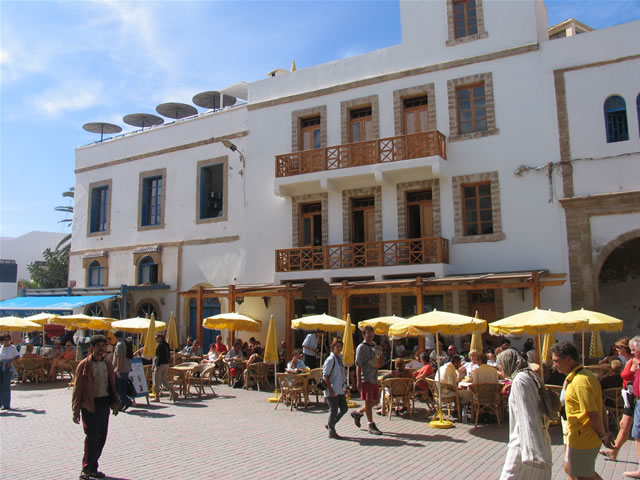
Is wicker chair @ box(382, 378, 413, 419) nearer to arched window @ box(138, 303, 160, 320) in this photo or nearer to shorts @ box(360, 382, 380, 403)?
shorts @ box(360, 382, 380, 403)

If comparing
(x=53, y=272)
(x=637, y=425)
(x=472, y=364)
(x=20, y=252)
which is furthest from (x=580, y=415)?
(x=20, y=252)

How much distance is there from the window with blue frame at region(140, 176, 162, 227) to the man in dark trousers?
17.4 metres

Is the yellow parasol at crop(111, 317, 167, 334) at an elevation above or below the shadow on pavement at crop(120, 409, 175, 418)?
above

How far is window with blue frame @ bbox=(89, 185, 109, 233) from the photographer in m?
25.3

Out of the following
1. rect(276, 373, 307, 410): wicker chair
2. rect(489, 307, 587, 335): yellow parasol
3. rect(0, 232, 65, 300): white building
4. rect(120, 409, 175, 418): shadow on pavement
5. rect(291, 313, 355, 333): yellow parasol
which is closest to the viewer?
rect(489, 307, 587, 335): yellow parasol

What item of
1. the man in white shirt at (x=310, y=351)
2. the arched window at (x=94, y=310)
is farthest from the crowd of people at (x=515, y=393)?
the arched window at (x=94, y=310)

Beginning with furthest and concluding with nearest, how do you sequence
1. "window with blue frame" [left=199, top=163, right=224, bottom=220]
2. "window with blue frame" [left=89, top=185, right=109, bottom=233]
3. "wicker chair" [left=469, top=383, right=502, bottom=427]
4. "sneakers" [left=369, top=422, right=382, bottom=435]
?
1. "window with blue frame" [left=89, top=185, right=109, bottom=233]
2. "window with blue frame" [left=199, top=163, right=224, bottom=220]
3. "wicker chair" [left=469, top=383, right=502, bottom=427]
4. "sneakers" [left=369, top=422, right=382, bottom=435]

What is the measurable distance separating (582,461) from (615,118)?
1328 cm

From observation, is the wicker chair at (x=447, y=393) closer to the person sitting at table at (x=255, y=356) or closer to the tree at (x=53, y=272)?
the person sitting at table at (x=255, y=356)

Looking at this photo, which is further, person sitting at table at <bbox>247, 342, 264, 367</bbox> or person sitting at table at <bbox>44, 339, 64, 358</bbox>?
person sitting at table at <bbox>44, 339, 64, 358</bbox>

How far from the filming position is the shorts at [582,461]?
448 cm

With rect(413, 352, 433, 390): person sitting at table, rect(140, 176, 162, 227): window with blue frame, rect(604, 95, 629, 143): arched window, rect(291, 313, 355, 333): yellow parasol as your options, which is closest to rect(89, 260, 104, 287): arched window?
rect(140, 176, 162, 227): window with blue frame

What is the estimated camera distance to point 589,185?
1501 cm

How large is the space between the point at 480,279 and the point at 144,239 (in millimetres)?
14770
